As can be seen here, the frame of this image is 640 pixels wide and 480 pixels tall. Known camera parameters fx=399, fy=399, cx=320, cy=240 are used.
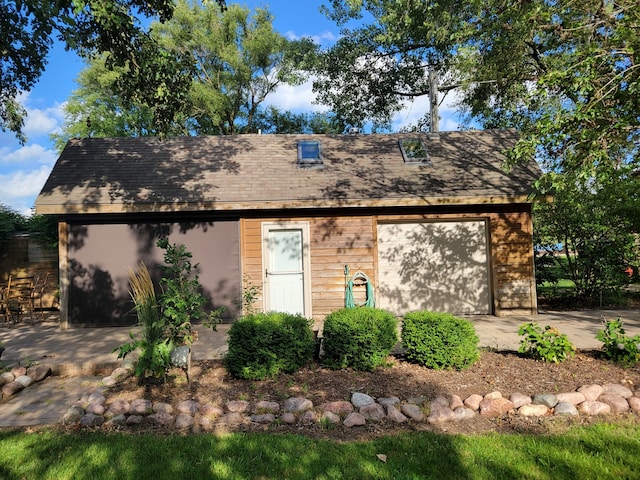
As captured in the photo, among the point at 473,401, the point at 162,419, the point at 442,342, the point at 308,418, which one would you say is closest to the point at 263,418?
the point at 308,418

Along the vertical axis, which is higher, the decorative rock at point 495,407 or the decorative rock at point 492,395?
the decorative rock at point 492,395

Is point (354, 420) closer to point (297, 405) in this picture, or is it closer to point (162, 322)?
point (297, 405)

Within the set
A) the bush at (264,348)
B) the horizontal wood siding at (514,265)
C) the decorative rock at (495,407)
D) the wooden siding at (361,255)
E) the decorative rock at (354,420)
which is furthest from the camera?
the horizontal wood siding at (514,265)

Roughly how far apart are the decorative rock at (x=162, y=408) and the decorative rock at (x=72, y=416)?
25.0 inches

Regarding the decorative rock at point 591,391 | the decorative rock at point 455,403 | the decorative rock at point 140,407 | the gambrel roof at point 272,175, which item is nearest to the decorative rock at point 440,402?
A: the decorative rock at point 455,403

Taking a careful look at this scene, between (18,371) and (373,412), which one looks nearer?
(373,412)

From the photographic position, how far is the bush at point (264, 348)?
13.9 ft

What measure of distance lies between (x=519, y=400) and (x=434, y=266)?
18.0 ft

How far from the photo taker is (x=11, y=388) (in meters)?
4.35

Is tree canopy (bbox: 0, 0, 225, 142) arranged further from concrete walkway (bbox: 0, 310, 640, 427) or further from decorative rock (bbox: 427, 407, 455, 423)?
decorative rock (bbox: 427, 407, 455, 423)

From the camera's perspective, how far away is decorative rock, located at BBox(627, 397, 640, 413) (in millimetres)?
3430

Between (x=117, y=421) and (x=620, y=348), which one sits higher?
(x=620, y=348)

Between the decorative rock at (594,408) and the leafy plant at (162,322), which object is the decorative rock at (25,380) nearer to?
the leafy plant at (162,322)

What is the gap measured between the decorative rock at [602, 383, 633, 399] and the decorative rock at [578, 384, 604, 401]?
5 cm
